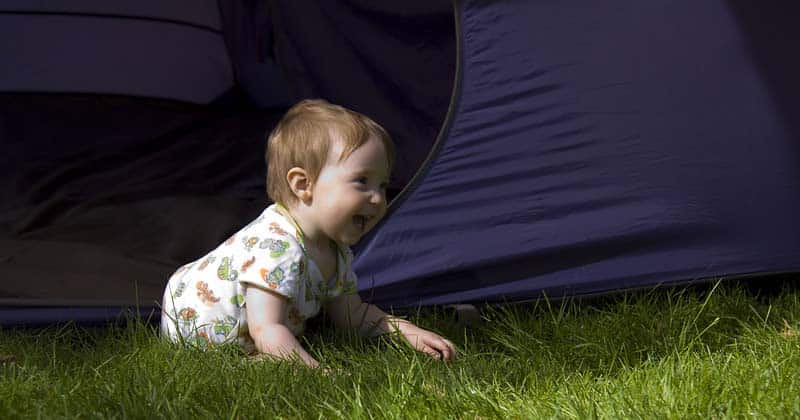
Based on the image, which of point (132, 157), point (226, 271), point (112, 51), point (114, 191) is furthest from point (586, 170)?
point (112, 51)

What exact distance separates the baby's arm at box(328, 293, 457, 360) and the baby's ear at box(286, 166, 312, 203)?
0.67 feet

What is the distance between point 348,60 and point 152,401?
1.85 metres

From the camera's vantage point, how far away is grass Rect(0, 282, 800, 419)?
1414 mm

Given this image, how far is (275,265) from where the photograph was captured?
174 cm

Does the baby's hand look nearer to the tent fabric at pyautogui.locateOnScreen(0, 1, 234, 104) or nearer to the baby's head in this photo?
the baby's head

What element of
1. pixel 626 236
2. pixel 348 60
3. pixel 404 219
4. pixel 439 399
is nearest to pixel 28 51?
pixel 348 60

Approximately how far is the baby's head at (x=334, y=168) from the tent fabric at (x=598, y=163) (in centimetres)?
24

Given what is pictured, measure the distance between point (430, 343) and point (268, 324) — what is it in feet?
0.82

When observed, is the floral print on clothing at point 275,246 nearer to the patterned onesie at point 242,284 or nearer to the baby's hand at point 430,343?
the patterned onesie at point 242,284

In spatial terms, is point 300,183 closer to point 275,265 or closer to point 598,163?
point 275,265

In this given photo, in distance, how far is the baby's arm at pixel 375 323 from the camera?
69.5 inches

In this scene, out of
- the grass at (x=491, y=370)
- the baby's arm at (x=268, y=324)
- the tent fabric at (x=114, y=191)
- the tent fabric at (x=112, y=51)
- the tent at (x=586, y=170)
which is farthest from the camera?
the tent fabric at (x=112, y=51)

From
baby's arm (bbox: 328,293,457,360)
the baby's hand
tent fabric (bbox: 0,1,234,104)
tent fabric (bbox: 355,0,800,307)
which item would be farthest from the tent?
tent fabric (bbox: 0,1,234,104)

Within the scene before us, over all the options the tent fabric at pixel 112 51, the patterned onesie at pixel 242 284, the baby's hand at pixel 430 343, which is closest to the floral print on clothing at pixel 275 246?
the patterned onesie at pixel 242 284
